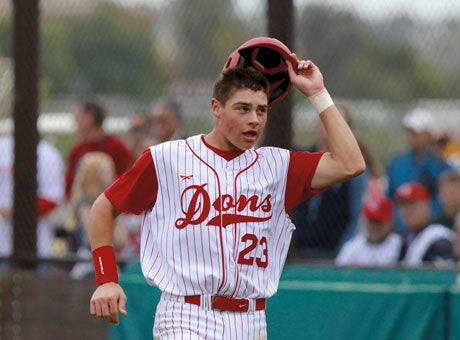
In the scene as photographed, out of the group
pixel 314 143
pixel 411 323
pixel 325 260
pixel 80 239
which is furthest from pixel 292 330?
pixel 80 239

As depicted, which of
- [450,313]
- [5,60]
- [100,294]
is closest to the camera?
[100,294]

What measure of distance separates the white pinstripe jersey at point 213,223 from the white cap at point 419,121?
345 cm

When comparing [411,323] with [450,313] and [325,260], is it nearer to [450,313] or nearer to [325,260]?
[450,313]

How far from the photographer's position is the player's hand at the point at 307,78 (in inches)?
208

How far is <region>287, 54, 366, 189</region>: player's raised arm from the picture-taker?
523 centimetres

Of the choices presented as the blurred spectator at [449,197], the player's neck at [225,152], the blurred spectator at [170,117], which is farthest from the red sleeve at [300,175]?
the blurred spectator at [170,117]

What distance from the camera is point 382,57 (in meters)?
8.41

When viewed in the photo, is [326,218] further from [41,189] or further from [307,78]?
[307,78]

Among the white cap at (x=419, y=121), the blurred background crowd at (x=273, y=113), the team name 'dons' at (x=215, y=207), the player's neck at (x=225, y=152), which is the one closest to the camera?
the team name 'dons' at (x=215, y=207)

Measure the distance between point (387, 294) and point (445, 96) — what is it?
6.13 feet

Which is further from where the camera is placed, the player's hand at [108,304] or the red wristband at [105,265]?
the red wristband at [105,265]

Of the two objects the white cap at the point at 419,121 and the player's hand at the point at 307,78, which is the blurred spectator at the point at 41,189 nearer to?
the white cap at the point at 419,121

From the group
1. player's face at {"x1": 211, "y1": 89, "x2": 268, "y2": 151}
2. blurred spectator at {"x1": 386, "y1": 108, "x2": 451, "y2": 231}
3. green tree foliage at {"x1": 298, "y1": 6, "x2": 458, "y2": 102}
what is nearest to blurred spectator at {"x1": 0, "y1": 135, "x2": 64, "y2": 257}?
green tree foliage at {"x1": 298, "y1": 6, "x2": 458, "y2": 102}

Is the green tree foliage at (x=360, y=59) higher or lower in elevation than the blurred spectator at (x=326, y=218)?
higher
